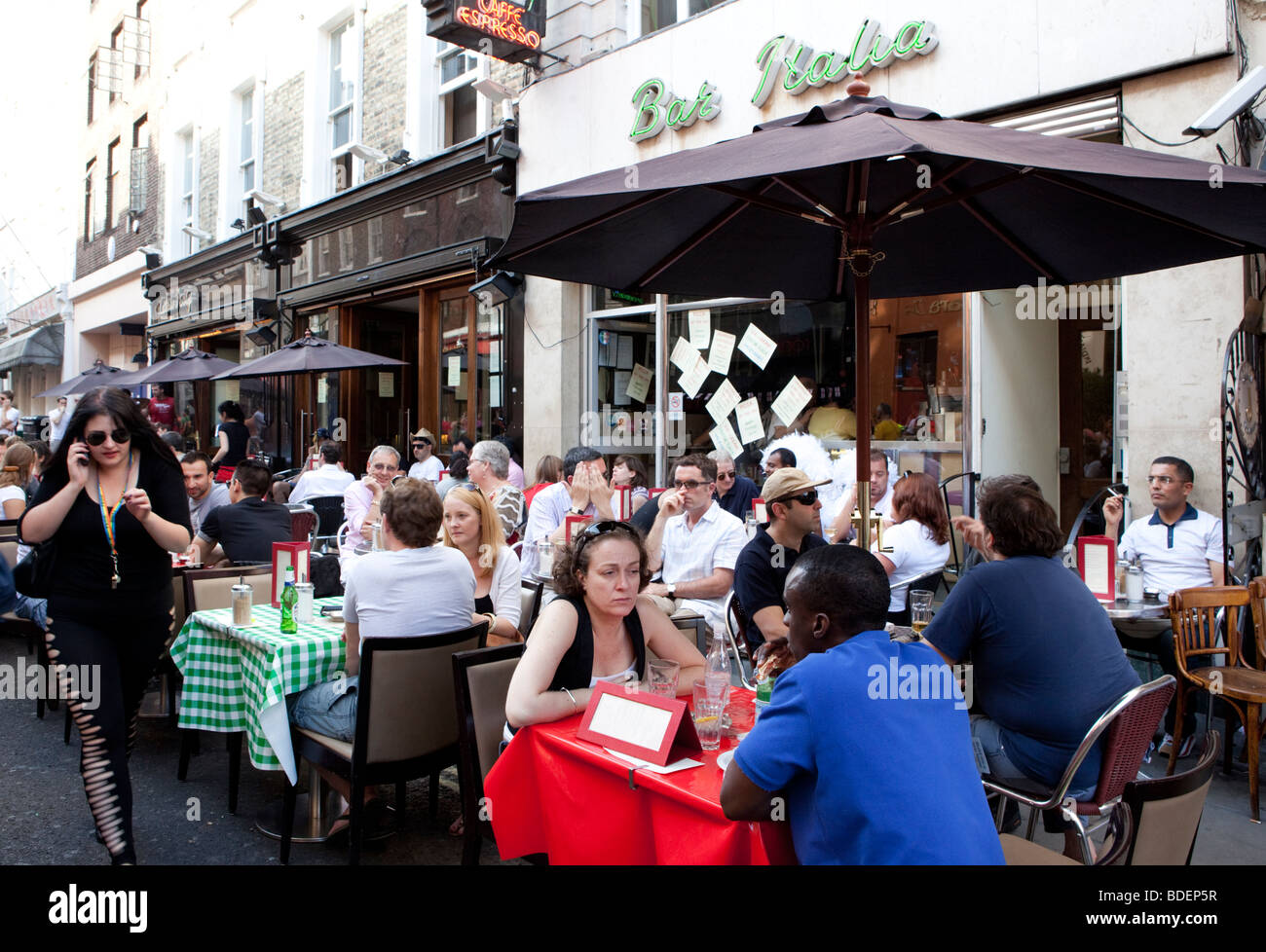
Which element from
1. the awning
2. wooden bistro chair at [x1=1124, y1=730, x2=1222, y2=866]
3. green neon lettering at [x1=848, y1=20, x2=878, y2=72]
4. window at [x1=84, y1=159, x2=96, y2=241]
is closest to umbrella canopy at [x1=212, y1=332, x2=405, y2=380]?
green neon lettering at [x1=848, y1=20, x2=878, y2=72]

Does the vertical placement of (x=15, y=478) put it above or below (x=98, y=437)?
below

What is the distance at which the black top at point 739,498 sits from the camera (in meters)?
6.83

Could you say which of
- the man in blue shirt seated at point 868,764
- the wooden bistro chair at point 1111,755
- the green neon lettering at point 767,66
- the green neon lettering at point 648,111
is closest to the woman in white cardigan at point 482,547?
the wooden bistro chair at point 1111,755

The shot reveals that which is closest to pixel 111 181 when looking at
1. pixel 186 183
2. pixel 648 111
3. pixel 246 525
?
pixel 186 183

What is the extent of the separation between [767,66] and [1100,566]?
525 cm

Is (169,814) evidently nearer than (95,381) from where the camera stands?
Yes

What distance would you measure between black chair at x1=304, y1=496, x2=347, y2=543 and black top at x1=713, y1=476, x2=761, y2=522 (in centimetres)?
408

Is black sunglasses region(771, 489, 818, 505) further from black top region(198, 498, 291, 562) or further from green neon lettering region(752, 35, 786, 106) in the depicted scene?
green neon lettering region(752, 35, 786, 106)

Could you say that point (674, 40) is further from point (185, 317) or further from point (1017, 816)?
point (185, 317)

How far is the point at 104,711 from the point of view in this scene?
3441mm

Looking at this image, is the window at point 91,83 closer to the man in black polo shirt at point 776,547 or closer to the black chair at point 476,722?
the man in black polo shirt at point 776,547

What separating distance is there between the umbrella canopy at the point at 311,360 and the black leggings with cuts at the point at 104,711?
6.81 m

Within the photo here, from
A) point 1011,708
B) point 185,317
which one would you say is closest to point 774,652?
point 1011,708

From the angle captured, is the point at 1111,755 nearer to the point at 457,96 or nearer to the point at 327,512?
the point at 327,512
